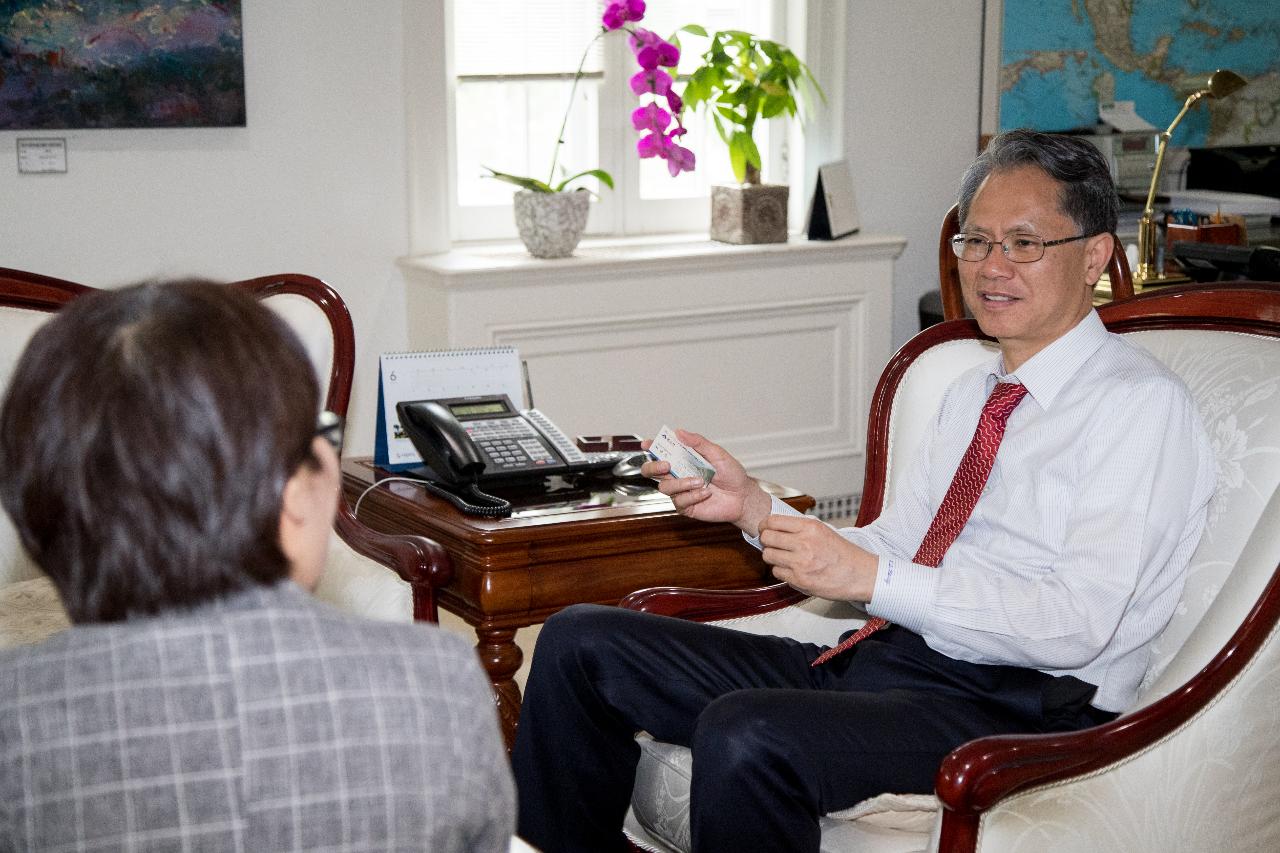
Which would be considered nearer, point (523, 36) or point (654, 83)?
point (654, 83)

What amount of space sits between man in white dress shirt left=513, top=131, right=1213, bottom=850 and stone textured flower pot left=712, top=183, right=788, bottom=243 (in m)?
2.20

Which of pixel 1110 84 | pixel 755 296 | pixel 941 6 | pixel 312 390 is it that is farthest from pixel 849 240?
pixel 312 390

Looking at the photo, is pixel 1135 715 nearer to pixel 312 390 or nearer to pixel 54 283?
pixel 312 390

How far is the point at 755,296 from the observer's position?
14.4 feet

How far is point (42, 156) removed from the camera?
361cm

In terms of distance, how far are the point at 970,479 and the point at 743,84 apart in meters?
2.43

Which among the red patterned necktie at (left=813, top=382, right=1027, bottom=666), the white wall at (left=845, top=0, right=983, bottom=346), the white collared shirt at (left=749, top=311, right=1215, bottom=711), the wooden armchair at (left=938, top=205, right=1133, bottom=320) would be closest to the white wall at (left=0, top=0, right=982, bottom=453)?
the white wall at (left=845, top=0, right=983, bottom=346)

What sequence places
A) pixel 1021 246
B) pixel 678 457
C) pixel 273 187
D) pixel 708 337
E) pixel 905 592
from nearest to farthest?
1. pixel 905 592
2. pixel 1021 246
3. pixel 678 457
4. pixel 273 187
5. pixel 708 337

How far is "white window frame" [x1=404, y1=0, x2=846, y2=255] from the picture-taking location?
4.02 m

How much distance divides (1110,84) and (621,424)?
7.13 ft

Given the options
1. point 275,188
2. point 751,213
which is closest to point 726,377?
point 751,213

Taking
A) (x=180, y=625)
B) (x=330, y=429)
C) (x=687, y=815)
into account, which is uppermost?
(x=330, y=429)

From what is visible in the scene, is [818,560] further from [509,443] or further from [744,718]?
[509,443]

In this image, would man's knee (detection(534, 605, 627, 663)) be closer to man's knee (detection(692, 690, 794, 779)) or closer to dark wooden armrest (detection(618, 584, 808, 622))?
dark wooden armrest (detection(618, 584, 808, 622))
